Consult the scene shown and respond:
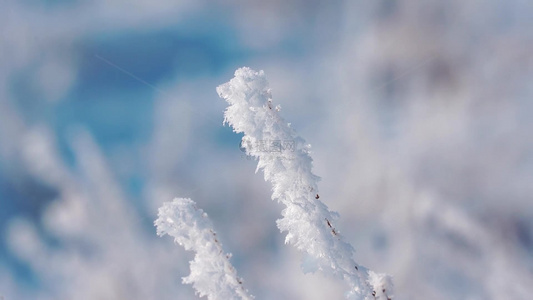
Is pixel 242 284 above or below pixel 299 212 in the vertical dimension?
below

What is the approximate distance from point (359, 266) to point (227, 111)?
24.7ft

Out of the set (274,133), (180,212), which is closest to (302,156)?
(274,133)

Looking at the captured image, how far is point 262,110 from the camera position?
15.0 metres

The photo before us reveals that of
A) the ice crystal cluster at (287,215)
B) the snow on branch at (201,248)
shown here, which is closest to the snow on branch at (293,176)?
the ice crystal cluster at (287,215)

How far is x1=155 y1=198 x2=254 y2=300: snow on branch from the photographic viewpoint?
1413 centimetres

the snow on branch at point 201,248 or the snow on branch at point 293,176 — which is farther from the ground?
the snow on branch at point 293,176

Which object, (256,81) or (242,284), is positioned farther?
(256,81)

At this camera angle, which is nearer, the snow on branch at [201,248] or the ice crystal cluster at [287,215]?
the snow on branch at [201,248]

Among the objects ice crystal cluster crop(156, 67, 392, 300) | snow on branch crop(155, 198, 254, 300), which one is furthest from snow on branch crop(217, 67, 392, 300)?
snow on branch crop(155, 198, 254, 300)

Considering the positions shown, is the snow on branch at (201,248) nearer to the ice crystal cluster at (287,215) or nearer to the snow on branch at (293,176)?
the ice crystal cluster at (287,215)

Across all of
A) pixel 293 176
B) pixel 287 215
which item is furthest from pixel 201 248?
pixel 293 176

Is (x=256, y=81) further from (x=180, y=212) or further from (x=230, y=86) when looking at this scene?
(x=180, y=212)

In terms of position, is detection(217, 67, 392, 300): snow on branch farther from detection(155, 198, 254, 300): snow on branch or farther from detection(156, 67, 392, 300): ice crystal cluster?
detection(155, 198, 254, 300): snow on branch

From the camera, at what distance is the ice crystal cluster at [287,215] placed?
575 inches
